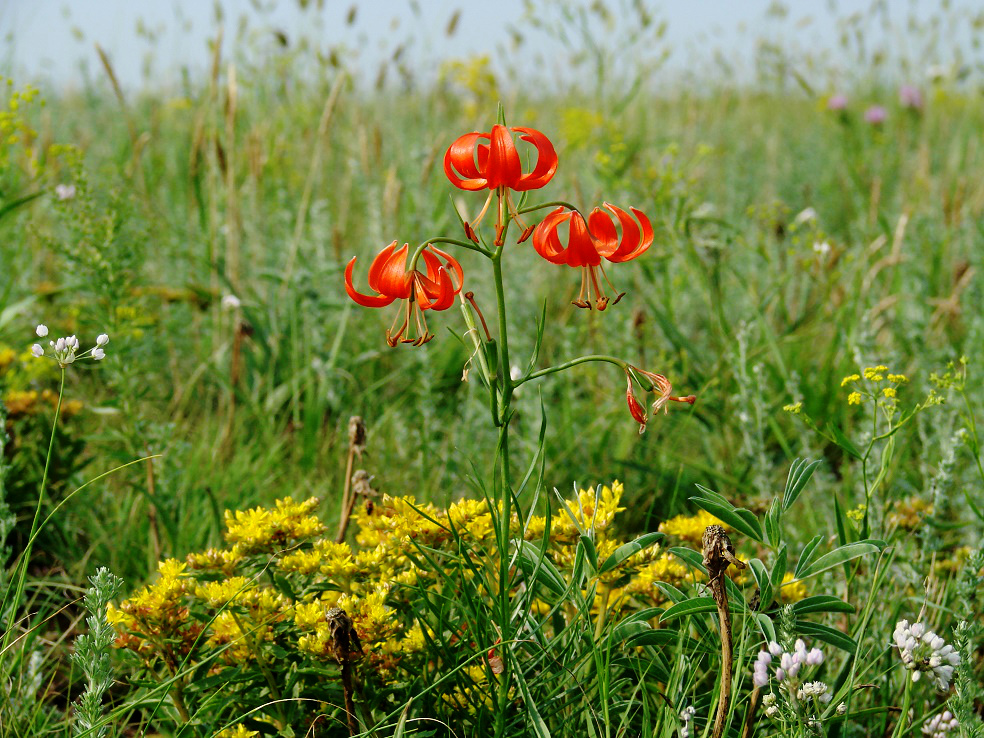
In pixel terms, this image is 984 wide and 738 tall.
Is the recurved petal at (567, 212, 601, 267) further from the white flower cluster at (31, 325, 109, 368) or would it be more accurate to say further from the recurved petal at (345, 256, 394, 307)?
the white flower cluster at (31, 325, 109, 368)

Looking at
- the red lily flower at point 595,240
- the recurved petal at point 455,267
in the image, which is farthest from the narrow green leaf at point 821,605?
the recurved petal at point 455,267

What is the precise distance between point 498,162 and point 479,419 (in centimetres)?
157

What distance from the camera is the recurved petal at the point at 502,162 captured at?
1029mm

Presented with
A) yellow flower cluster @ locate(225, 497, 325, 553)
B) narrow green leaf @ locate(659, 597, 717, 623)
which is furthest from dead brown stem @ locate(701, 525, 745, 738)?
yellow flower cluster @ locate(225, 497, 325, 553)

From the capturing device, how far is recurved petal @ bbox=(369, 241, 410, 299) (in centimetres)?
105

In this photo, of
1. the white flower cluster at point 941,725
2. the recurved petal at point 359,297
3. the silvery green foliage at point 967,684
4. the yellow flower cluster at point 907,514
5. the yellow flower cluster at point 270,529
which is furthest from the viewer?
the yellow flower cluster at point 907,514

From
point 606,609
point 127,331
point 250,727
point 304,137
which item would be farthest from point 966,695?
point 304,137

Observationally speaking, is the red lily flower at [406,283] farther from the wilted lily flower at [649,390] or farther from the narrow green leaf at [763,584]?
the narrow green leaf at [763,584]

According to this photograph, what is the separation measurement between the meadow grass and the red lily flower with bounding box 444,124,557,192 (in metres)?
0.22

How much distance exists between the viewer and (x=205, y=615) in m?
1.30

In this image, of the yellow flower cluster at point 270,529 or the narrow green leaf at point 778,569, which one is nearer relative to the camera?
the narrow green leaf at point 778,569

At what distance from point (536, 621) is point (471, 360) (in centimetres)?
45

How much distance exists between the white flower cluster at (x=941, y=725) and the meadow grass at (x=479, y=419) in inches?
2.7

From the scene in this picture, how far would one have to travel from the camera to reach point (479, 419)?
2559 mm
